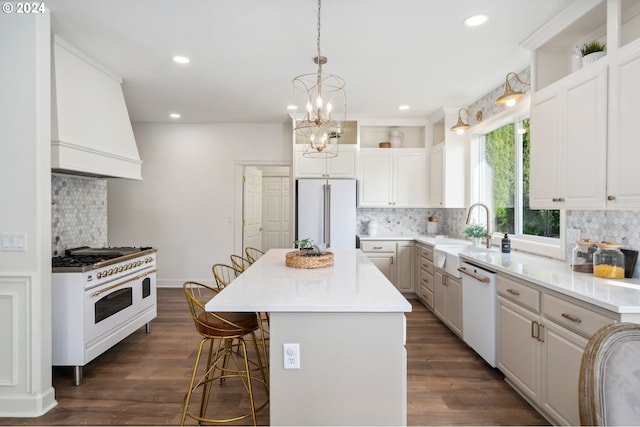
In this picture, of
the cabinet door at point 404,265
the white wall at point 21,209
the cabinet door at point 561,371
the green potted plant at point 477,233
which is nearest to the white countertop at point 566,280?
the cabinet door at point 561,371

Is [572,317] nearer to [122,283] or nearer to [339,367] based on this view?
[339,367]

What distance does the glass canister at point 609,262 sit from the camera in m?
2.02

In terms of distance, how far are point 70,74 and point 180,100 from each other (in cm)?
153

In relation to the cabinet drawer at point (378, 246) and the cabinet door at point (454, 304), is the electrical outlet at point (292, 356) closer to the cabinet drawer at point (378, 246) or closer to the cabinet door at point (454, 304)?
the cabinet door at point (454, 304)

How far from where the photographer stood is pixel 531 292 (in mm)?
2104

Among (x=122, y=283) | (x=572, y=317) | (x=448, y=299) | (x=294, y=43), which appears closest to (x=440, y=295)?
(x=448, y=299)

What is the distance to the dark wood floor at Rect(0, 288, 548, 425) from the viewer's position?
2.11m

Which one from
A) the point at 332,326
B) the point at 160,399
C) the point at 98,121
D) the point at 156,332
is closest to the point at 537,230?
the point at 332,326

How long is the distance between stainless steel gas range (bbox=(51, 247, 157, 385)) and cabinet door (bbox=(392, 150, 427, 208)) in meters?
3.60

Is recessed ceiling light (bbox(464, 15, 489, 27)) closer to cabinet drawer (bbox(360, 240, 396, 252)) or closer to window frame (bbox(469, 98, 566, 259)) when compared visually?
window frame (bbox(469, 98, 566, 259))

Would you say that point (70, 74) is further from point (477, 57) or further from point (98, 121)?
point (477, 57)

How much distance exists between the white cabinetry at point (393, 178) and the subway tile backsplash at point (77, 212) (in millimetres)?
3379

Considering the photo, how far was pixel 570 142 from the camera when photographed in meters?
2.25

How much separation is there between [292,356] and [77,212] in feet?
9.83
